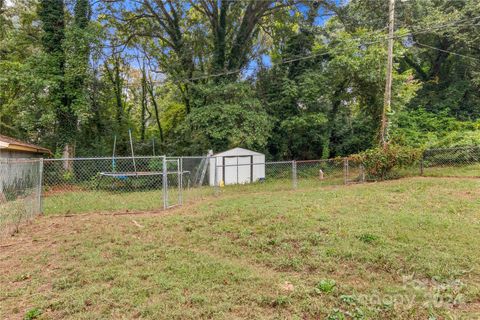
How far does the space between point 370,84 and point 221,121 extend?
7.00 metres

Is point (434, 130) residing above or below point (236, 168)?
above

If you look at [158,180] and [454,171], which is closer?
[454,171]

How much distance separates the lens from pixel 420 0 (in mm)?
13836

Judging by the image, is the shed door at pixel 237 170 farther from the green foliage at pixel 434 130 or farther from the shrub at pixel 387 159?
the green foliage at pixel 434 130

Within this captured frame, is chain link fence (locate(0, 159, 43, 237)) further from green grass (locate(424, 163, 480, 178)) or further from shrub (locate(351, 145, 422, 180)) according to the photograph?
green grass (locate(424, 163, 480, 178))

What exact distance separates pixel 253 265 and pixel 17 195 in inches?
333

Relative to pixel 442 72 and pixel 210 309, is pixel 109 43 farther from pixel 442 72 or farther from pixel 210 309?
pixel 442 72

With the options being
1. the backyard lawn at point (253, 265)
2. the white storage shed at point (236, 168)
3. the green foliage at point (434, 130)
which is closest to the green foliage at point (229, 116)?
the white storage shed at point (236, 168)

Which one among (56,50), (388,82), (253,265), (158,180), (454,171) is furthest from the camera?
(56,50)

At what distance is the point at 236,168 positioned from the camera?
13.4 meters

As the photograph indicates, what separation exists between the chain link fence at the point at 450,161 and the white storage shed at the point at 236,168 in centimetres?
682

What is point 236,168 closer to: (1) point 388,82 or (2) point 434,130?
(1) point 388,82

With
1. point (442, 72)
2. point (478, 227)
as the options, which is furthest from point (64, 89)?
point (442, 72)

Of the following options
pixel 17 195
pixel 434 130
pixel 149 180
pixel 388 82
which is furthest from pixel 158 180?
pixel 434 130
